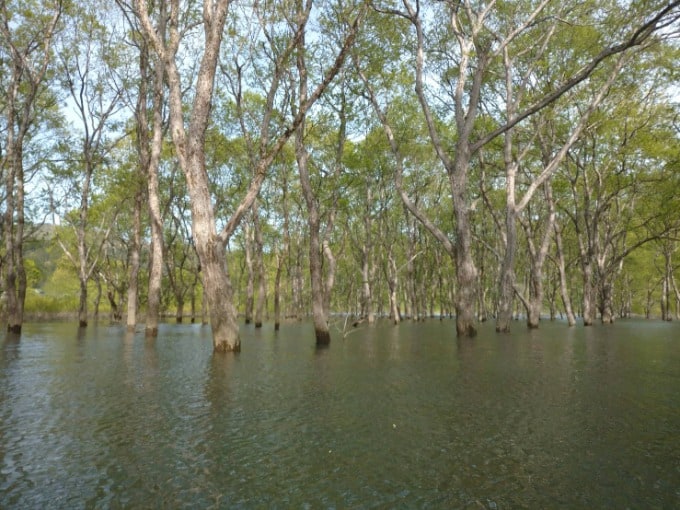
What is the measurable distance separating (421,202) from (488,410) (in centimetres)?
3813

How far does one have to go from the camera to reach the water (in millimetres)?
3246

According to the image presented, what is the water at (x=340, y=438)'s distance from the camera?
325 cm

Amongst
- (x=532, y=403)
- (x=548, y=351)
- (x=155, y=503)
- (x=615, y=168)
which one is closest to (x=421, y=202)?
(x=615, y=168)

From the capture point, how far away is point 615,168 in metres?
32.1

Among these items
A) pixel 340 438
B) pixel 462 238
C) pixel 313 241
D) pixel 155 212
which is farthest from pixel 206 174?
pixel 462 238

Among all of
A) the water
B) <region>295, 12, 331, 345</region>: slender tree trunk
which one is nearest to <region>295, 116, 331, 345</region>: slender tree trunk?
<region>295, 12, 331, 345</region>: slender tree trunk

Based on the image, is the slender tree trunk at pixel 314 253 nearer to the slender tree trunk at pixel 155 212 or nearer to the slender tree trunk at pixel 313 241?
the slender tree trunk at pixel 313 241

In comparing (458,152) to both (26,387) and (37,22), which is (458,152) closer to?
(26,387)

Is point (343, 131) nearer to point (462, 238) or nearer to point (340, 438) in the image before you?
point (462, 238)

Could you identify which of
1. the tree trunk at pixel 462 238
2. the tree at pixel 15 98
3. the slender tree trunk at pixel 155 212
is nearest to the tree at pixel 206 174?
the slender tree trunk at pixel 155 212

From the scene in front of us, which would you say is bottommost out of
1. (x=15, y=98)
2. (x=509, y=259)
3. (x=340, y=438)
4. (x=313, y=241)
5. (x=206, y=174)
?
(x=340, y=438)

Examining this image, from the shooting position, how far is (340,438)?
4.64 metres

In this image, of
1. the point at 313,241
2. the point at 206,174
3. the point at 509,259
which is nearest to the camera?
the point at 206,174

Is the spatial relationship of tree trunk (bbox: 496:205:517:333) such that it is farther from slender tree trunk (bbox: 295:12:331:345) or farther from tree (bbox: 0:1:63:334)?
tree (bbox: 0:1:63:334)
